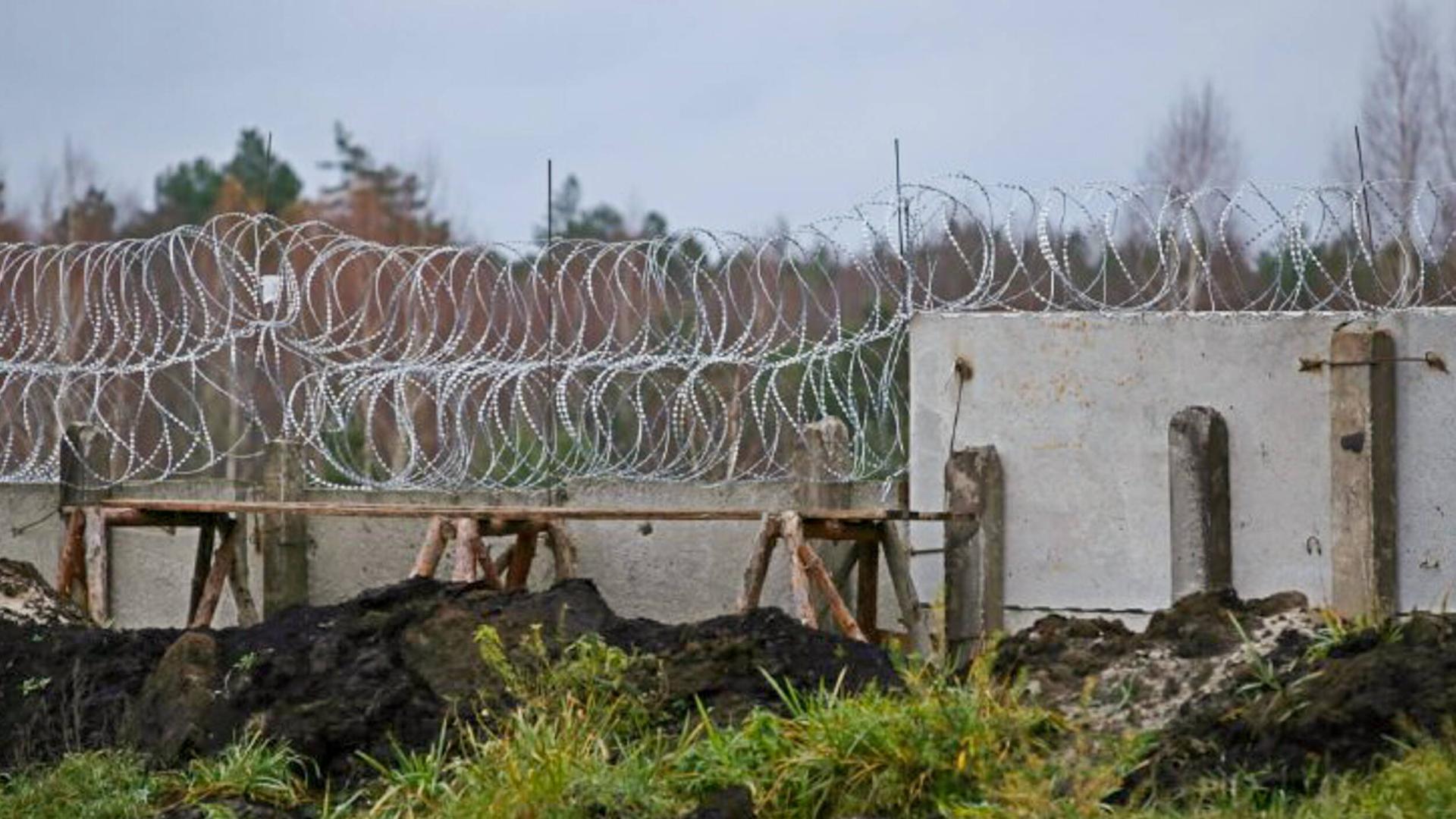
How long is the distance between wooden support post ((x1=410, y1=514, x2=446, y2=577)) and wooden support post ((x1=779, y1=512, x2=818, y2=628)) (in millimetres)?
1973

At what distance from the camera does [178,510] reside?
15695 mm

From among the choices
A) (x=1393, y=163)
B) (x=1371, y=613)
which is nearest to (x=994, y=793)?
(x=1371, y=613)

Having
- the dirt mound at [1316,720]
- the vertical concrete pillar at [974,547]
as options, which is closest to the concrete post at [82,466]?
the vertical concrete pillar at [974,547]

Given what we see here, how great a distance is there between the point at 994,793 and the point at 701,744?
50.3 inches

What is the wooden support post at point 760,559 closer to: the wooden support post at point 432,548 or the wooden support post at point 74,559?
the wooden support post at point 432,548

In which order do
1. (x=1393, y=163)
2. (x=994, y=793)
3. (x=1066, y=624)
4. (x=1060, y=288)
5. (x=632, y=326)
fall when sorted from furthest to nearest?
(x=1393, y=163) < (x=632, y=326) < (x=1060, y=288) < (x=1066, y=624) < (x=994, y=793)

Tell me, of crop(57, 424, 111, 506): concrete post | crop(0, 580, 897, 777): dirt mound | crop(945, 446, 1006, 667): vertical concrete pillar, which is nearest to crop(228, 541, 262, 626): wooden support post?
crop(57, 424, 111, 506): concrete post

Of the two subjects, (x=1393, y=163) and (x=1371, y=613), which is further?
(x=1393, y=163)

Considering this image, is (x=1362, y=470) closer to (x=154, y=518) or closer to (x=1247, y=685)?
(x=1247, y=685)

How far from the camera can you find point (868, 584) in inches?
557

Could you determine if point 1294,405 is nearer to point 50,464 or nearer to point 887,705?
point 887,705

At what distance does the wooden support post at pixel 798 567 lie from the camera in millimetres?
12938

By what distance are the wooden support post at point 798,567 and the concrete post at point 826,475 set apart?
95 centimetres

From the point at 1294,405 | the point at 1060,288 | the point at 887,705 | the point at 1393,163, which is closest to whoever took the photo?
the point at 887,705
